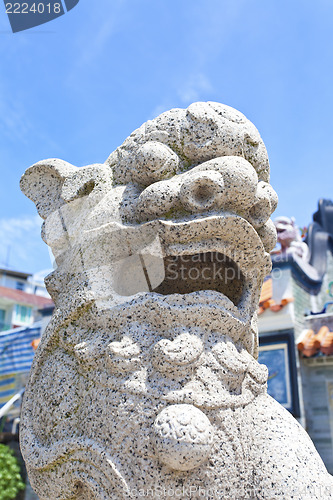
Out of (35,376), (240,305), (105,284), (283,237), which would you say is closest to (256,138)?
(240,305)

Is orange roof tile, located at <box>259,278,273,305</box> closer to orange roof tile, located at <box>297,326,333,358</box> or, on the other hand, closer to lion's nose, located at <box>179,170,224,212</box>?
orange roof tile, located at <box>297,326,333,358</box>

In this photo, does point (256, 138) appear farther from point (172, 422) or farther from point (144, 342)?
point (172, 422)

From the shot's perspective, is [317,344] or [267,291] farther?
[267,291]

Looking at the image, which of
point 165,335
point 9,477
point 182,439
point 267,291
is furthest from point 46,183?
point 9,477

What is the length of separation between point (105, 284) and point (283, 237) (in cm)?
633

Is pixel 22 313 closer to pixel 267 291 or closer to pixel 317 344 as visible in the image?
pixel 267 291

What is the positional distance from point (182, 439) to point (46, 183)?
1381mm

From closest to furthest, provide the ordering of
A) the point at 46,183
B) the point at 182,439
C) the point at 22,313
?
the point at 182,439 → the point at 46,183 → the point at 22,313

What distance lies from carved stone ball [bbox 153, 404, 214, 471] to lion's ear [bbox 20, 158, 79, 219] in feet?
3.66

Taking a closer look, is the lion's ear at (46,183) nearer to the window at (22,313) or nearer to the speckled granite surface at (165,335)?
the speckled granite surface at (165,335)

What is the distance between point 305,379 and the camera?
6.63 metres

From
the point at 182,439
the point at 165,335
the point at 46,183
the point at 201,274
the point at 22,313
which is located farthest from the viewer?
the point at 22,313

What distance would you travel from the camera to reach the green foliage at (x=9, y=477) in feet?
24.5

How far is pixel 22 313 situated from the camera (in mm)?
18750
